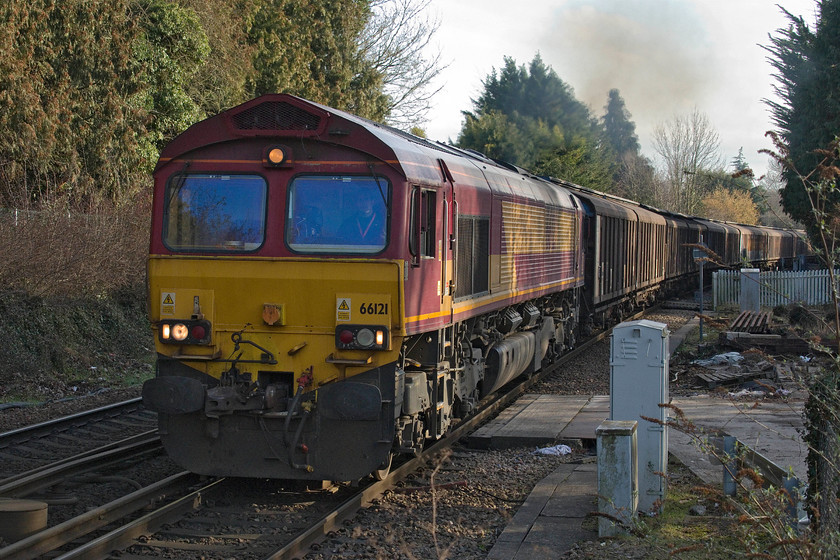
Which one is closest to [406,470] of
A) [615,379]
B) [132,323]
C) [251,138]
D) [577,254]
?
[615,379]

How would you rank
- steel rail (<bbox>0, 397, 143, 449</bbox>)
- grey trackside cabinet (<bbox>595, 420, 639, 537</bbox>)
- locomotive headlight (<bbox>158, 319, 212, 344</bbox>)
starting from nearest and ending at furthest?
grey trackside cabinet (<bbox>595, 420, 639, 537</bbox>), locomotive headlight (<bbox>158, 319, 212, 344</bbox>), steel rail (<bbox>0, 397, 143, 449</bbox>)

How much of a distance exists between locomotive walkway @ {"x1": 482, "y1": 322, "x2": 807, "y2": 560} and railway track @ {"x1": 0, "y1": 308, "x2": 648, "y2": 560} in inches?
52.1

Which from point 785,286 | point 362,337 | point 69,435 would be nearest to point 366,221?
point 362,337

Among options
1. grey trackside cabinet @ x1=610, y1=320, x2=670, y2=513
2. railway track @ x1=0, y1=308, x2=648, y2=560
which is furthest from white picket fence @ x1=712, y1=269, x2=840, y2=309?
railway track @ x1=0, y1=308, x2=648, y2=560

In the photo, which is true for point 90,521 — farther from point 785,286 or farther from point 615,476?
point 785,286

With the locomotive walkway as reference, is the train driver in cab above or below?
above

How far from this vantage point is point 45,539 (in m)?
5.94

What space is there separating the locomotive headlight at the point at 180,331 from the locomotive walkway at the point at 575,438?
3017mm

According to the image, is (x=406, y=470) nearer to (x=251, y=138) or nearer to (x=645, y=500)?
(x=645, y=500)

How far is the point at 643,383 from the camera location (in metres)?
7.48

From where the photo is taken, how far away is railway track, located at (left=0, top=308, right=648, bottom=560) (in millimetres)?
6105

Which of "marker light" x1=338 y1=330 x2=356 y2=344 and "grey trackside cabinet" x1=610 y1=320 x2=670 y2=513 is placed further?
"grey trackside cabinet" x1=610 y1=320 x2=670 y2=513

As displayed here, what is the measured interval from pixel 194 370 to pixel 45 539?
192 cm

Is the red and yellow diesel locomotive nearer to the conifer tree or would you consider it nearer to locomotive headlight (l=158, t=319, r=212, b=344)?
locomotive headlight (l=158, t=319, r=212, b=344)
